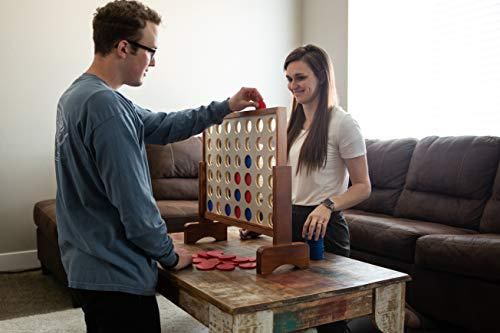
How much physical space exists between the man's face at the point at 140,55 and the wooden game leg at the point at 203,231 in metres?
0.60

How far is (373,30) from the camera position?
4406 millimetres

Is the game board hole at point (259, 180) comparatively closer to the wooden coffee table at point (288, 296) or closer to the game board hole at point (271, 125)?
the game board hole at point (271, 125)

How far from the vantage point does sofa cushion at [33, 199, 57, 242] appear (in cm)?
A: 290

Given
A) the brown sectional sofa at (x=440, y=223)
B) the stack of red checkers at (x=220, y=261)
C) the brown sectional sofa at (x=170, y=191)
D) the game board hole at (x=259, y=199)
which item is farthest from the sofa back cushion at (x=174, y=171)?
the game board hole at (x=259, y=199)

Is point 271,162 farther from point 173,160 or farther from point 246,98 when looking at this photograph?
point 173,160

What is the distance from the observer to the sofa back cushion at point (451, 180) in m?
3.01

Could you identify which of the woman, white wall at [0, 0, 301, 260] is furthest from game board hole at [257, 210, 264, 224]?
white wall at [0, 0, 301, 260]

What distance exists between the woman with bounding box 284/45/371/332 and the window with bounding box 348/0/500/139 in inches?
83.7

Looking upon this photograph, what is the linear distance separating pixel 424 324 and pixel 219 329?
1739 millimetres

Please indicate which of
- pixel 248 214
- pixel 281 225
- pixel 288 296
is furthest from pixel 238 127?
pixel 288 296

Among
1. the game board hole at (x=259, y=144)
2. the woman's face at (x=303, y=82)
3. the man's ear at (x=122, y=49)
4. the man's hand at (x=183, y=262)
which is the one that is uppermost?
the man's ear at (x=122, y=49)

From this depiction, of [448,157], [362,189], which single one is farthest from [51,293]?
[448,157]

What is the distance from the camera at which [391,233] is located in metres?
2.83

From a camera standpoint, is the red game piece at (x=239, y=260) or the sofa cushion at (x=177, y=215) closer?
the red game piece at (x=239, y=260)
